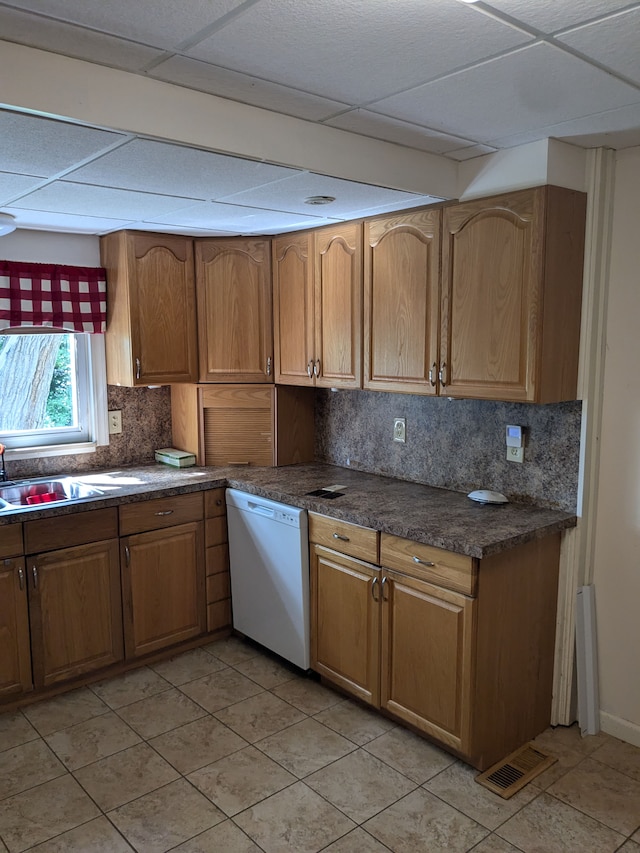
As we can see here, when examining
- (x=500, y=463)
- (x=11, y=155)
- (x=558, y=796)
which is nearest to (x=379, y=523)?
(x=500, y=463)

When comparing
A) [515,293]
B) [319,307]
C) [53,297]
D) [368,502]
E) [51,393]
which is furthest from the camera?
[51,393]

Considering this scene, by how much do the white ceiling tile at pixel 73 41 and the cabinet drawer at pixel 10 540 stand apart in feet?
6.12

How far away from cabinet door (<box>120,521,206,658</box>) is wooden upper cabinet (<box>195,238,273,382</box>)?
85 centimetres

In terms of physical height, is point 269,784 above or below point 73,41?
below

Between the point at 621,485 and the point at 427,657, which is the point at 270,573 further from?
the point at 621,485

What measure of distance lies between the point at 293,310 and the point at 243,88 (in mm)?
1628

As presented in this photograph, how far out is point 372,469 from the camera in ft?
11.5

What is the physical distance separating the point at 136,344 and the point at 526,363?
193cm

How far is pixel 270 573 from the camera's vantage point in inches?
125

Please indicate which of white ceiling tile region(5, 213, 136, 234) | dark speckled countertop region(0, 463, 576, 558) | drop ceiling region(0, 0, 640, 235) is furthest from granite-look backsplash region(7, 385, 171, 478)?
drop ceiling region(0, 0, 640, 235)

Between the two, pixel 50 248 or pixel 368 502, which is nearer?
pixel 368 502

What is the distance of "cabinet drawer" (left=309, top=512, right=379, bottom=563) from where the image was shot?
8.85ft

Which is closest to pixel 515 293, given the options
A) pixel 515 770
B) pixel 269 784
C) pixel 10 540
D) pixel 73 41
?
pixel 73 41

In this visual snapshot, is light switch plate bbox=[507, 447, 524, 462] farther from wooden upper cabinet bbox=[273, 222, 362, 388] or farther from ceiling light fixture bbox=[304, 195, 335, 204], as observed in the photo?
ceiling light fixture bbox=[304, 195, 335, 204]
